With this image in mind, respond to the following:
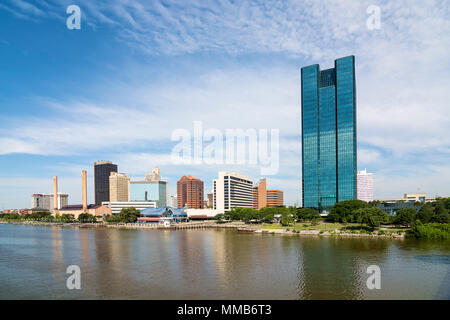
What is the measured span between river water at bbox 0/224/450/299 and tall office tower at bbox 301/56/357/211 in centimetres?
6261

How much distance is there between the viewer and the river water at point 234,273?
2545 centimetres

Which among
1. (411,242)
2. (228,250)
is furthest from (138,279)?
(411,242)

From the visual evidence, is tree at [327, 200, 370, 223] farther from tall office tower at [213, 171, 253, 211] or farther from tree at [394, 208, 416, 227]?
tall office tower at [213, 171, 253, 211]

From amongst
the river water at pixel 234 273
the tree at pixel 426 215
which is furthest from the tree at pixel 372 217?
the river water at pixel 234 273

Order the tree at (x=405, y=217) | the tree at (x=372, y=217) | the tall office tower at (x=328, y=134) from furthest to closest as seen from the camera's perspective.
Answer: the tall office tower at (x=328, y=134)
the tree at (x=405, y=217)
the tree at (x=372, y=217)

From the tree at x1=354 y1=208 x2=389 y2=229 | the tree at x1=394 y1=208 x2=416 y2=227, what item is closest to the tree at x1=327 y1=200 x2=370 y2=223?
the tree at x1=354 y1=208 x2=389 y2=229

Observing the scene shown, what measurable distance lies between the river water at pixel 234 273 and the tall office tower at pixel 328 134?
62613 millimetres

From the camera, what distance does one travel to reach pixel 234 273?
31891 mm

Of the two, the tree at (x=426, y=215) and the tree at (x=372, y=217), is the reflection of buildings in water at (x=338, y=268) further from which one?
the tree at (x=426, y=215)

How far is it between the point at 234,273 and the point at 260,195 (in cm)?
15659

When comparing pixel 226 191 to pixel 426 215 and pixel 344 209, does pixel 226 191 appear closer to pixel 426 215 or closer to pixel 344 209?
pixel 344 209

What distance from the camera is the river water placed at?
25453 millimetres

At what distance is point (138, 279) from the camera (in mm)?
29875

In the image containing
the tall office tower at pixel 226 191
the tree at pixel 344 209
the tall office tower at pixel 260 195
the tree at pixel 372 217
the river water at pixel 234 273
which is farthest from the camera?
the tall office tower at pixel 260 195
